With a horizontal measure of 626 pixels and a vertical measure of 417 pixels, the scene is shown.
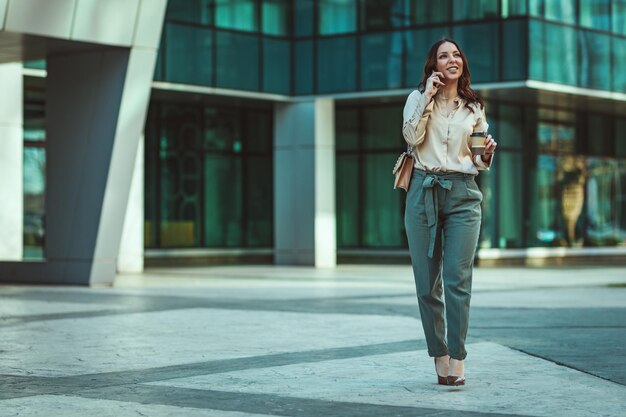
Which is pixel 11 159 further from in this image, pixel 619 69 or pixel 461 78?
pixel 461 78

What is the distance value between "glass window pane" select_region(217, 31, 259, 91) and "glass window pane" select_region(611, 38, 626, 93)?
8681 mm

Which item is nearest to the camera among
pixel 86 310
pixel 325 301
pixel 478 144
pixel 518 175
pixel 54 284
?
pixel 478 144

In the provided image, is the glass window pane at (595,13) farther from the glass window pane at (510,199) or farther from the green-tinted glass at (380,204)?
the green-tinted glass at (380,204)

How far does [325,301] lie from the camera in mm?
16359

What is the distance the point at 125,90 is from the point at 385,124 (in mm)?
13994

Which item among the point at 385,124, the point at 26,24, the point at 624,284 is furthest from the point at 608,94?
the point at 26,24

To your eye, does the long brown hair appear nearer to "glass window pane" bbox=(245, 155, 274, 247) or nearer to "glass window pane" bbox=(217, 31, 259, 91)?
"glass window pane" bbox=(217, 31, 259, 91)

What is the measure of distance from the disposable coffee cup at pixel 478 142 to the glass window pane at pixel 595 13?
913 inches

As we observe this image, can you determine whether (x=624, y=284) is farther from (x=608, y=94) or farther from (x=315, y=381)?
(x=315, y=381)

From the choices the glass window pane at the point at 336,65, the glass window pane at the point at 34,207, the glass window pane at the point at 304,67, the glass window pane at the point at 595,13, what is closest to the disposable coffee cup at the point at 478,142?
the glass window pane at the point at 34,207

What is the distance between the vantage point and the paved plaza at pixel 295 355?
673cm

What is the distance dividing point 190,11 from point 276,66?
9.00ft

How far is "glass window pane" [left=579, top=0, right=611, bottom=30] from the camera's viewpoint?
97.3 feet

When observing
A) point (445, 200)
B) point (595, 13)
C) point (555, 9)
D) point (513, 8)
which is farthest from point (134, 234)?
point (445, 200)
